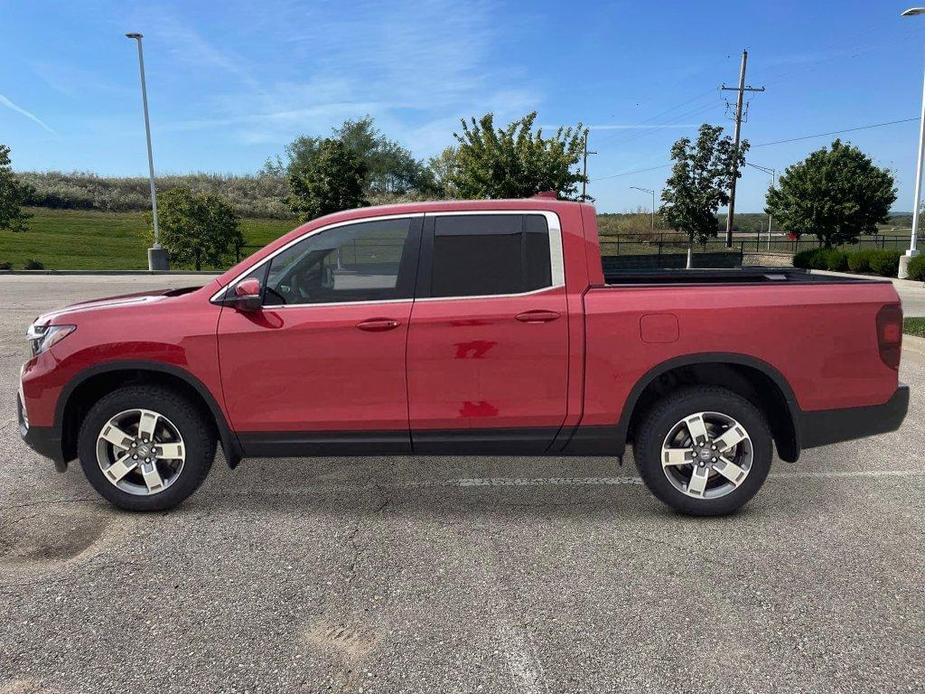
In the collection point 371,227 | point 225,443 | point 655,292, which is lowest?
point 225,443

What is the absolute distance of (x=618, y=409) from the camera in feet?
12.1

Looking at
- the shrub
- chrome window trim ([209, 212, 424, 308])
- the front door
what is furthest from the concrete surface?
the front door

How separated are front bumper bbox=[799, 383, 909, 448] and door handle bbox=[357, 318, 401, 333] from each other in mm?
2398

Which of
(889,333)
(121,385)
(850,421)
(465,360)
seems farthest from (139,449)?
(889,333)

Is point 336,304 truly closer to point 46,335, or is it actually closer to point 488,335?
point 488,335

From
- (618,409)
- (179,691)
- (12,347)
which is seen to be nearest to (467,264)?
(618,409)

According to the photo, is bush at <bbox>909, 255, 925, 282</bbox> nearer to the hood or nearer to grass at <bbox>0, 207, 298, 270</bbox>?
the hood

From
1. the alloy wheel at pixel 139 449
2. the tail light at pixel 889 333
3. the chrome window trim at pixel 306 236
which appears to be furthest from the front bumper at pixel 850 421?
the alloy wheel at pixel 139 449

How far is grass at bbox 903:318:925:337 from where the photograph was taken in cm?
1002

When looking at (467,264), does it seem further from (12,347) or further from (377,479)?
(12,347)

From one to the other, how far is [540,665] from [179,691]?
1.35 metres

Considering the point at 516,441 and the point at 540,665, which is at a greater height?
the point at 516,441

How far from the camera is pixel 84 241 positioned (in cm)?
4338

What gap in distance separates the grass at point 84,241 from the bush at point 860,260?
97.5 ft
